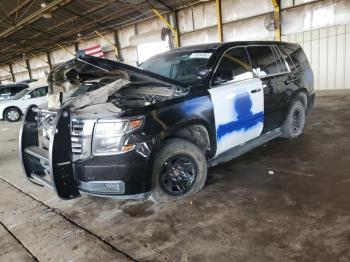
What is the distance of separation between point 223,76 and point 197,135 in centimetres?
75

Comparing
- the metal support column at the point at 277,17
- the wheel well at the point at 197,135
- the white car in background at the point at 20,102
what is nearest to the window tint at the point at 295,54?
the wheel well at the point at 197,135

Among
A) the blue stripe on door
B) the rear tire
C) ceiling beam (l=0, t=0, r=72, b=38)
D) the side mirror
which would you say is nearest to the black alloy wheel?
the blue stripe on door

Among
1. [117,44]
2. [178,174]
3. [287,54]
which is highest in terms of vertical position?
[117,44]

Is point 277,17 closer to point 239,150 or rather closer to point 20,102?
point 239,150

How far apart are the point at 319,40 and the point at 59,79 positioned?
31.7 ft

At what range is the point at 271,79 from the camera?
423cm

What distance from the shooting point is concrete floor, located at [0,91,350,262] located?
2373 millimetres

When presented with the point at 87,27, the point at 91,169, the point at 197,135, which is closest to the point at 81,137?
the point at 91,169

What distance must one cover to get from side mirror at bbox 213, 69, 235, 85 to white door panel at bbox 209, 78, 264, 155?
0.07 metres

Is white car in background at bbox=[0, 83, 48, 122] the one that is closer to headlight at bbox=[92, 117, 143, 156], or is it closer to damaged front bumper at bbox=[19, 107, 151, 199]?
damaged front bumper at bbox=[19, 107, 151, 199]

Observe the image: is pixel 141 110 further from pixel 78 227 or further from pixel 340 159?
pixel 340 159

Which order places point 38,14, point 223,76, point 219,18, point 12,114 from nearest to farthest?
point 223,76 → point 219,18 → point 12,114 → point 38,14

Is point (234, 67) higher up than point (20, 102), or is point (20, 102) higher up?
point (234, 67)

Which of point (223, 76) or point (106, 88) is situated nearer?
point (106, 88)
